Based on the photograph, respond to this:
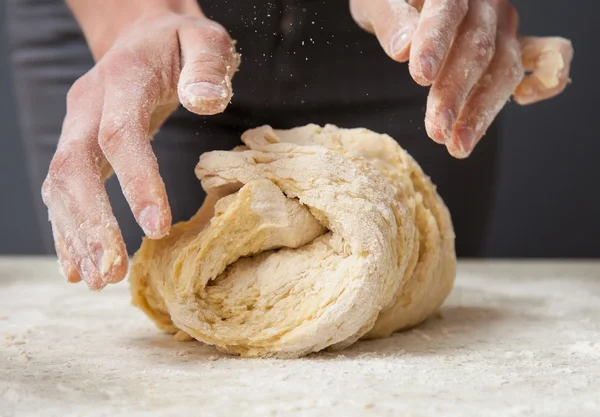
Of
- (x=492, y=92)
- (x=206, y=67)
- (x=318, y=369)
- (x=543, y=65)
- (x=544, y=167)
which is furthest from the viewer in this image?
(x=544, y=167)

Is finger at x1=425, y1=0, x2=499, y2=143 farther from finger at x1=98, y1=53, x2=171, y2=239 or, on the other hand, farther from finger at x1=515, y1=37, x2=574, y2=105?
finger at x1=98, y1=53, x2=171, y2=239

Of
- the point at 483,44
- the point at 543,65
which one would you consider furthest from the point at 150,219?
the point at 543,65

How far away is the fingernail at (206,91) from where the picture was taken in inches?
42.8

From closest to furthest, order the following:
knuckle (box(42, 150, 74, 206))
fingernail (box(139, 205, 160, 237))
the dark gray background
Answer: fingernail (box(139, 205, 160, 237)) → knuckle (box(42, 150, 74, 206)) → the dark gray background

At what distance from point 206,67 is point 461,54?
0.46m

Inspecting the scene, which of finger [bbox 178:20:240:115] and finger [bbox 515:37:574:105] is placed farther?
finger [bbox 515:37:574:105]

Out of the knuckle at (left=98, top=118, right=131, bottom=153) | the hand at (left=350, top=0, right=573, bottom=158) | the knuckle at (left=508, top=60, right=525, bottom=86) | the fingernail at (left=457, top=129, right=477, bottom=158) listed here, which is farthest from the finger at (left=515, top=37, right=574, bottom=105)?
the knuckle at (left=98, top=118, right=131, bottom=153)

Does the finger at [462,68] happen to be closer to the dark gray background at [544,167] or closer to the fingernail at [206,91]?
the fingernail at [206,91]

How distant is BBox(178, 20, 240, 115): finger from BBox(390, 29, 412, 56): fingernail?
0.87 feet

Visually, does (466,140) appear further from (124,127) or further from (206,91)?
(124,127)

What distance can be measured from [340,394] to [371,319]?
26 centimetres

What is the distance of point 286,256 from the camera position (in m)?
1.20

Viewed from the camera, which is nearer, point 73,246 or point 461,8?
point 73,246

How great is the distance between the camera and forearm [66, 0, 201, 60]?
1427 mm
